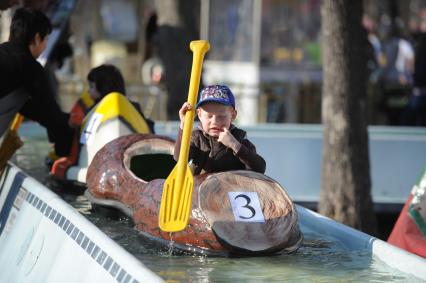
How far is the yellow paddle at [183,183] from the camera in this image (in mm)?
5824

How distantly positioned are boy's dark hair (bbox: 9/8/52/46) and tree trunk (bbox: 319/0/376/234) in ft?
8.96

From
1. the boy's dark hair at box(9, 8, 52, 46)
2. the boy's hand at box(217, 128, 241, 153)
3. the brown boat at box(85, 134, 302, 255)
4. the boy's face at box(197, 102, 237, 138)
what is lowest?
the brown boat at box(85, 134, 302, 255)

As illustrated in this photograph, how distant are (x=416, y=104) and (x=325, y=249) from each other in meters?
11.5

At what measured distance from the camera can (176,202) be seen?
5.86 metres

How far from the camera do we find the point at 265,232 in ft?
19.2

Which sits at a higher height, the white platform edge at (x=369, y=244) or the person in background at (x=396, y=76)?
the person in background at (x=396, y=76)

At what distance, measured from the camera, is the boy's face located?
6.19 m

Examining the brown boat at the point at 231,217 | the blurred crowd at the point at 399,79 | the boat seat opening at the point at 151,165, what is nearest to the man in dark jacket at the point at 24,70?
the boat seat opening at the point at 151,165

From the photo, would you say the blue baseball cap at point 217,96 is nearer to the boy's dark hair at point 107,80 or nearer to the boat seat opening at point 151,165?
the boat seat opening at point 151,165

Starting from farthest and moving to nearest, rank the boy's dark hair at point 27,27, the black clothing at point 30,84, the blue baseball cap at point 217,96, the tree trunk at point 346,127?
the tree trunk at point 346,127 < the boy's dark hair at point 27,27 < the black clothing at point 30,84 < the blue baseball cap at point 217,96

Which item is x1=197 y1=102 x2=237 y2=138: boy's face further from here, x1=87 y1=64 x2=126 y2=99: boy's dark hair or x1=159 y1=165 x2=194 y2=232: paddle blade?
x1=87 y1=64 x2=126 y2=99: boy's dark hair

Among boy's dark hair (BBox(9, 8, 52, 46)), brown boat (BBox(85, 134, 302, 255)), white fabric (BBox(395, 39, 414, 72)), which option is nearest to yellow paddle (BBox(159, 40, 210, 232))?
brown boat (BBox(85, 134, 302, 255))

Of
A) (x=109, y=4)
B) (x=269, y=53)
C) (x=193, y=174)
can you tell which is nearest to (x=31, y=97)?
(x=193, y=174)

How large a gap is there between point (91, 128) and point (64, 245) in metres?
2.86
